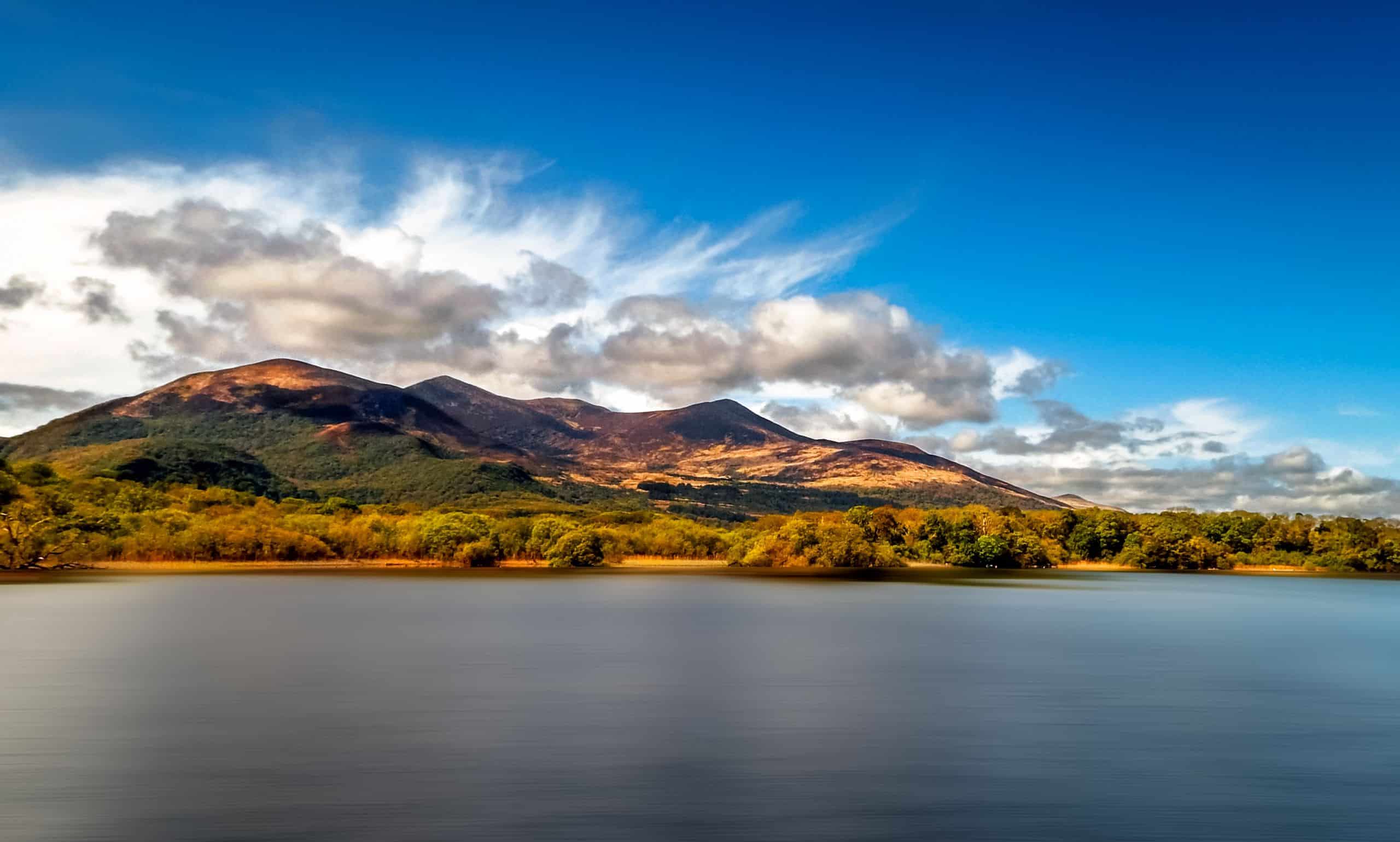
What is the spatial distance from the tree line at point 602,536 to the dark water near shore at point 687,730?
288 feet

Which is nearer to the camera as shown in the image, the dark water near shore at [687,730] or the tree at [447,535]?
the dark water near shore at [687,730]

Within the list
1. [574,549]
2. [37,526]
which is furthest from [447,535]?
[37,526]

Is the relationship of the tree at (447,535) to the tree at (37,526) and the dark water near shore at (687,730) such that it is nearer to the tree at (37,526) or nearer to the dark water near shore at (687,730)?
the tree at (37,526)

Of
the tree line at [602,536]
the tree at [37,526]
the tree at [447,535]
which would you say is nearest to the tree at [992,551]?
the tree line at [602,536]

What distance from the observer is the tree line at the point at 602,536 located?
139125 millimetres

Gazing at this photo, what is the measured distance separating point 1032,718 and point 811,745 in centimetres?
847

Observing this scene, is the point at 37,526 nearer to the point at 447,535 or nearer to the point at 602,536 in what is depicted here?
the point at 447,535

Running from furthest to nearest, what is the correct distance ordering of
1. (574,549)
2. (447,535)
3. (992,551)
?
(992,551), (574,549), (447,535)

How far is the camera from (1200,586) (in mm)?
126812

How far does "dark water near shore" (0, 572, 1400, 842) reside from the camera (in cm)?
1953

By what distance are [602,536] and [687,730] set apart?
144 m

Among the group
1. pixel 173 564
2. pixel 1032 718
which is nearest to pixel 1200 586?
pixel 1032 718

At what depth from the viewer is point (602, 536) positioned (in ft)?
561

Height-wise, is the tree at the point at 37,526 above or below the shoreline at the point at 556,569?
above
